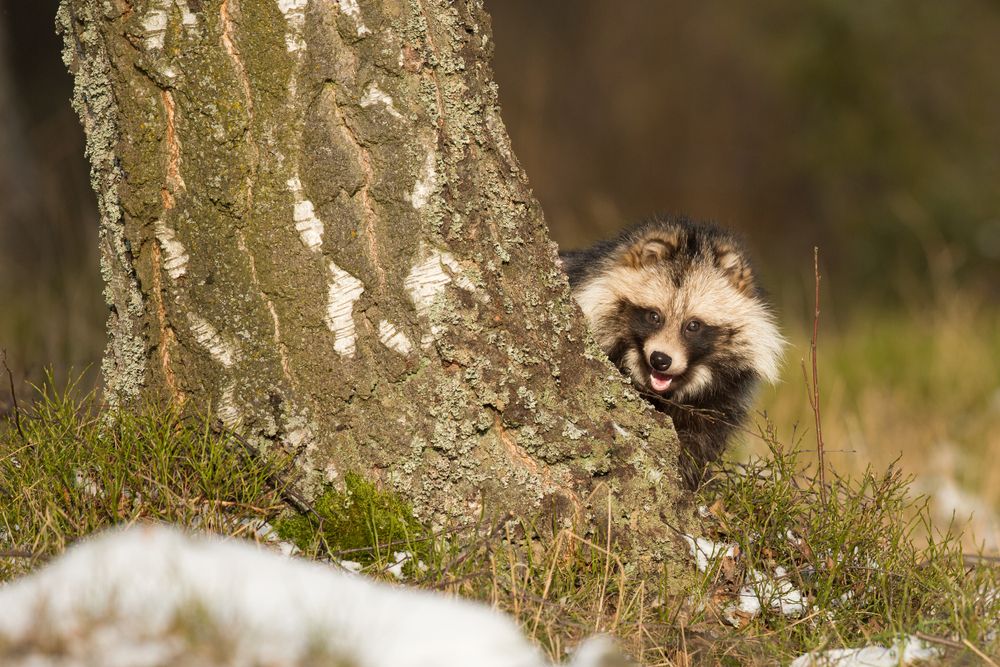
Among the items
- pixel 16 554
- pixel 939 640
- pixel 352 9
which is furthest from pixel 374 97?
pixel 939 640

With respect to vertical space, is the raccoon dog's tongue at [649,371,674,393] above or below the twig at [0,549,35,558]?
above

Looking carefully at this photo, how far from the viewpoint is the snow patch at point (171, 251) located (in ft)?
9.47

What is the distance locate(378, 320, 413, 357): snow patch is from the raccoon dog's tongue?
5.11 feet

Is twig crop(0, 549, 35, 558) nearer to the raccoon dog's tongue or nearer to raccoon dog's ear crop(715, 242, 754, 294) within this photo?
the raccoon dog's tongue

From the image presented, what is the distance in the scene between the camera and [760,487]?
326cm

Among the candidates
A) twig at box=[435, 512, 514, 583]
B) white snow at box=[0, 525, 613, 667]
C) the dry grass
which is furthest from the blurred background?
white snow at box=[0, 525, 613, 667]

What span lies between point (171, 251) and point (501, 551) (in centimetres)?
117

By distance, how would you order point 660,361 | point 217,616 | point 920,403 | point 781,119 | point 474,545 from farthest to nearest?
point 781,119 < point 920,403 < point 660,361 < point 474,545 < point 217,616

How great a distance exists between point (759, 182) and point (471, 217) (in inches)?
467

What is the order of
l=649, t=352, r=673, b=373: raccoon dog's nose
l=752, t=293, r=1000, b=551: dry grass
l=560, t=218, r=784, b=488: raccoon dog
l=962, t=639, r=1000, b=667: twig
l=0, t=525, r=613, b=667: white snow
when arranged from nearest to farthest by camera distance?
l=0, t=525, r=613, b=667: white snow, l=962, t=639, r=1000, b=667: twig, l=649, t=352, r=673, b=373: raccoon dog's nose, l=560, t=218, r=784, b=488: raccoon dog, l=752, t=293, r=1000, b=551: dry grass

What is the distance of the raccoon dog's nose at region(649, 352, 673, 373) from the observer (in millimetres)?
4160

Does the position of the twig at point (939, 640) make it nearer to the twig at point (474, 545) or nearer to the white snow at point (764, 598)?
the white snow at point (764, 598)

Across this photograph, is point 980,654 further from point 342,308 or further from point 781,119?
point 781,119

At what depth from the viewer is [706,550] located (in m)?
3.08
